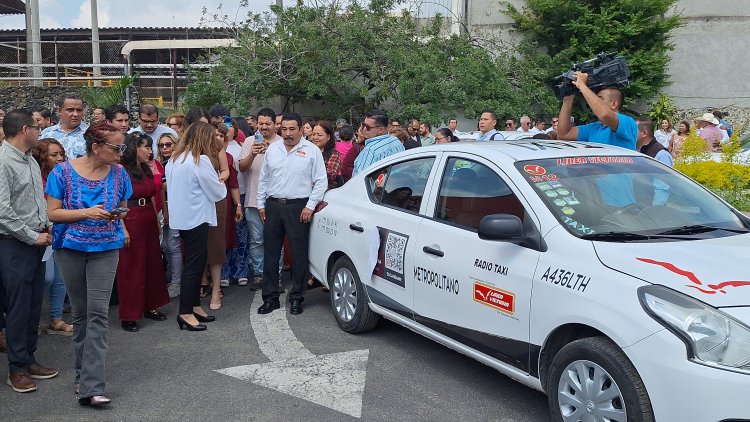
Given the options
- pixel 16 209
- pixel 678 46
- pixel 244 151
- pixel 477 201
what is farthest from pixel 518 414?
pixel 678 46

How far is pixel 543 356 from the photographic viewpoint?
3928mm

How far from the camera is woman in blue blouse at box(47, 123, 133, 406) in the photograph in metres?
4.52

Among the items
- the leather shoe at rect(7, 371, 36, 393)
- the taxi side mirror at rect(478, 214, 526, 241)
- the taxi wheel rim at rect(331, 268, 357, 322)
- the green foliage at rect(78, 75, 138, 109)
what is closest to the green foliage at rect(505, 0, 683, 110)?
the green foliage at rect(78, 75, 138, 109)

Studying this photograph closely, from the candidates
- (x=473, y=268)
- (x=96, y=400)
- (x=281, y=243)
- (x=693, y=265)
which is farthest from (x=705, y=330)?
(x=281, y=243)

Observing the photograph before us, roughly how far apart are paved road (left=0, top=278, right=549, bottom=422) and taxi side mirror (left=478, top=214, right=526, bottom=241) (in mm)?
1143

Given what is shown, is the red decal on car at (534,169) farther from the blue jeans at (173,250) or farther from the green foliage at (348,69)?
the green foliage at (348,69)

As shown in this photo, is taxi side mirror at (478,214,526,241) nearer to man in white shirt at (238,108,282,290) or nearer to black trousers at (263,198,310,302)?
black trousers at (263,198,310,302)

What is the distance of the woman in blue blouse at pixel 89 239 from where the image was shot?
14.8ft

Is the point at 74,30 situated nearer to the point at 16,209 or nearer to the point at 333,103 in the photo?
the point at 333,103

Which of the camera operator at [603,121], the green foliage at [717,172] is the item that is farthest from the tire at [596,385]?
the green foliage at [717,172]

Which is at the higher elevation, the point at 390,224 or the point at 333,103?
the point at 333,103

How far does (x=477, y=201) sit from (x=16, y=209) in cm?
312

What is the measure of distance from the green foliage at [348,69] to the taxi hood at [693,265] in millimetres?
11219

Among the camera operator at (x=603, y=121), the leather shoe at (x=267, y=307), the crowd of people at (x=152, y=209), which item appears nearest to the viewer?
the crowd of people at (x=152, y=209)
